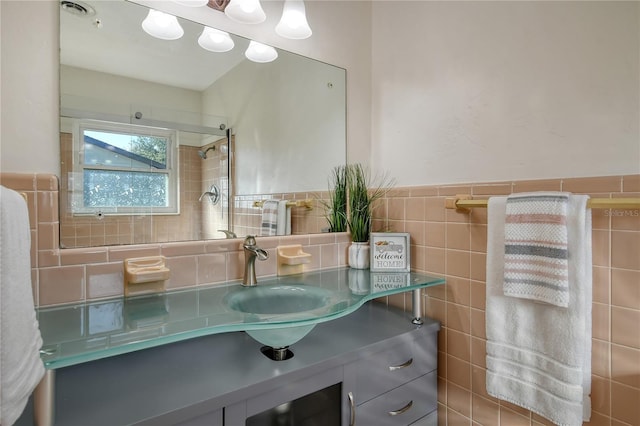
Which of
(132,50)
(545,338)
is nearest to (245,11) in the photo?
(132,50)

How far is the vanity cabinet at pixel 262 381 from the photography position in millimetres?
768

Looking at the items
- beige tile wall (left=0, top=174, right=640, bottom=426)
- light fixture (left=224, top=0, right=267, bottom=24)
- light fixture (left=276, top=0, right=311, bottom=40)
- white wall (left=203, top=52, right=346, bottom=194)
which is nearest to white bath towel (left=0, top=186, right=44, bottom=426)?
beige tile wall (left=0, top=174, right=640, bottom=426)

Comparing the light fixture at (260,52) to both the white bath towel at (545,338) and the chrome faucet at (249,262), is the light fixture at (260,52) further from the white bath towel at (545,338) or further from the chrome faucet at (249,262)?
the white bath towel at (545,338)

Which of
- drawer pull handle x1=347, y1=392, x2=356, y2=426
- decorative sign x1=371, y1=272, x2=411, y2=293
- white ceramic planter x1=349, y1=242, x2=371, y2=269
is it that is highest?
white ceramic planter x1=349, y1=242, x2=371, y2=269

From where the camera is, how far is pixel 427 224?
4.65ft

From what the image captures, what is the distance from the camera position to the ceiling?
1013 mm

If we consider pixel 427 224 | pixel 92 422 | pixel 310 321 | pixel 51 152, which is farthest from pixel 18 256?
pixel 427 224

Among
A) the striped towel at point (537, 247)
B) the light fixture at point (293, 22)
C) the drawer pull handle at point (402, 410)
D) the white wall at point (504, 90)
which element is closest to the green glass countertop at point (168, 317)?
the striped towel at point (537, 247)

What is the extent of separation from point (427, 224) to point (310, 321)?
0.78m

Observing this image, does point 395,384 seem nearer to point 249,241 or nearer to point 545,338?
point 545,338

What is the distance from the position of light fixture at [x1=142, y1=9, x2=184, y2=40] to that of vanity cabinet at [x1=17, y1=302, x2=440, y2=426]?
42.0 inches

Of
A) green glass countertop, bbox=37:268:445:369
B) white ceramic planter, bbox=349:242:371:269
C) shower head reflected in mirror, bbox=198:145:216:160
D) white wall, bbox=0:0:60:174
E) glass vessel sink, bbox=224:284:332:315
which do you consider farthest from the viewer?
white ceramic planter, bbox=349:242:371:269

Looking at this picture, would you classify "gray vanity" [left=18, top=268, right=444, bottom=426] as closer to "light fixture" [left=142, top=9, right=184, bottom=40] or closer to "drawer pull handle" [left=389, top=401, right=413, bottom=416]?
"drawer pull handle" [left=389, top=401, right=413, bottom=416]

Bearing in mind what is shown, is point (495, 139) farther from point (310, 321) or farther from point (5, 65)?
point (5, 65)
